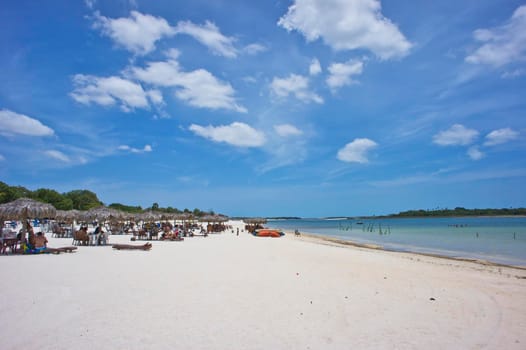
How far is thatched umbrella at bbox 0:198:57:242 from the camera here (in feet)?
42.2

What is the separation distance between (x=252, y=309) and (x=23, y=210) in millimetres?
12111

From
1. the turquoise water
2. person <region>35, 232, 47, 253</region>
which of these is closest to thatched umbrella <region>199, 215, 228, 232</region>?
the turquoise water

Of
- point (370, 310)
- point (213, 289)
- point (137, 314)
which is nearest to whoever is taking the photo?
point (137, 314)

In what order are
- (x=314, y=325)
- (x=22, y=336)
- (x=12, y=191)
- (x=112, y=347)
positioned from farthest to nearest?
(x=12, y=191) < (x=314, y=325) < (x=22, y=336) < (x=112, y=347)

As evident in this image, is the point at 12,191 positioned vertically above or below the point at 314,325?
above

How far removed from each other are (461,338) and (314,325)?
211cm

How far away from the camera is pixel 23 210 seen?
42.7 ft

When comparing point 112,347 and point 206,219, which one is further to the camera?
point 206,219

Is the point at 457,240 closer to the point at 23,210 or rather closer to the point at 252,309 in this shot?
the point at 252,309

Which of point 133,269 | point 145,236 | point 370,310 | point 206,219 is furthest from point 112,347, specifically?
point 206,219

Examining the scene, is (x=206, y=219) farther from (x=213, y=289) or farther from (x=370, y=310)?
(x=370, y=310)

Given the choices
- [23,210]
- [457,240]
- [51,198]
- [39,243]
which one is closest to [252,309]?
[39,243]

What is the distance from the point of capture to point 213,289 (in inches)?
283

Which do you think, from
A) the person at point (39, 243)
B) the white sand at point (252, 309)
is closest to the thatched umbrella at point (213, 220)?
the person at point (39, 243)
